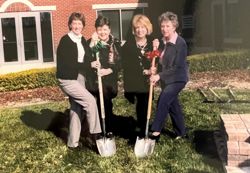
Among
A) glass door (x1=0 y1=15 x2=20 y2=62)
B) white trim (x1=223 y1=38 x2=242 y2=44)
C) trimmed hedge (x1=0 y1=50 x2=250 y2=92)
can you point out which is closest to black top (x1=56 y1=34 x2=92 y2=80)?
trimmed hedge (x1=0 y1=50 x2=250 y2=92)

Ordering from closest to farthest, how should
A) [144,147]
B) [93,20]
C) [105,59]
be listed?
[144,147], [105,59], [93,20]

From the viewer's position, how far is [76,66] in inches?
231

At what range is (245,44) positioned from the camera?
1567cm

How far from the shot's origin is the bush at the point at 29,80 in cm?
1087

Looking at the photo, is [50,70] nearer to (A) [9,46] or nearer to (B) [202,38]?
(A) [9,46]

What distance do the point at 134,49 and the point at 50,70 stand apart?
5.40 metres

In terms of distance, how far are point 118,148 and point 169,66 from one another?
1.23 m

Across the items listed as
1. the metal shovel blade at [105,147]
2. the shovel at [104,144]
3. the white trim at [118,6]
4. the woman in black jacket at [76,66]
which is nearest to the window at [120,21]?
the white trim at [118,6]

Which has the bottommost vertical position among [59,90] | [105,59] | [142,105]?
[59,90]

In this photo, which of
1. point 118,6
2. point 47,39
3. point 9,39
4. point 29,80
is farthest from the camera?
point 9,39

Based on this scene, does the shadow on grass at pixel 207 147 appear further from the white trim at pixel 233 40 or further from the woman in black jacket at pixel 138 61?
the white trim at pixel 233 40

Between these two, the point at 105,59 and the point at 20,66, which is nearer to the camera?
the point at 105,59

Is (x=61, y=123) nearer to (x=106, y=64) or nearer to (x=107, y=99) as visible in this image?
(x=107, y=99)

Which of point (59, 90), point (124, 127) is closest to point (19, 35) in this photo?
point (59, 90)
